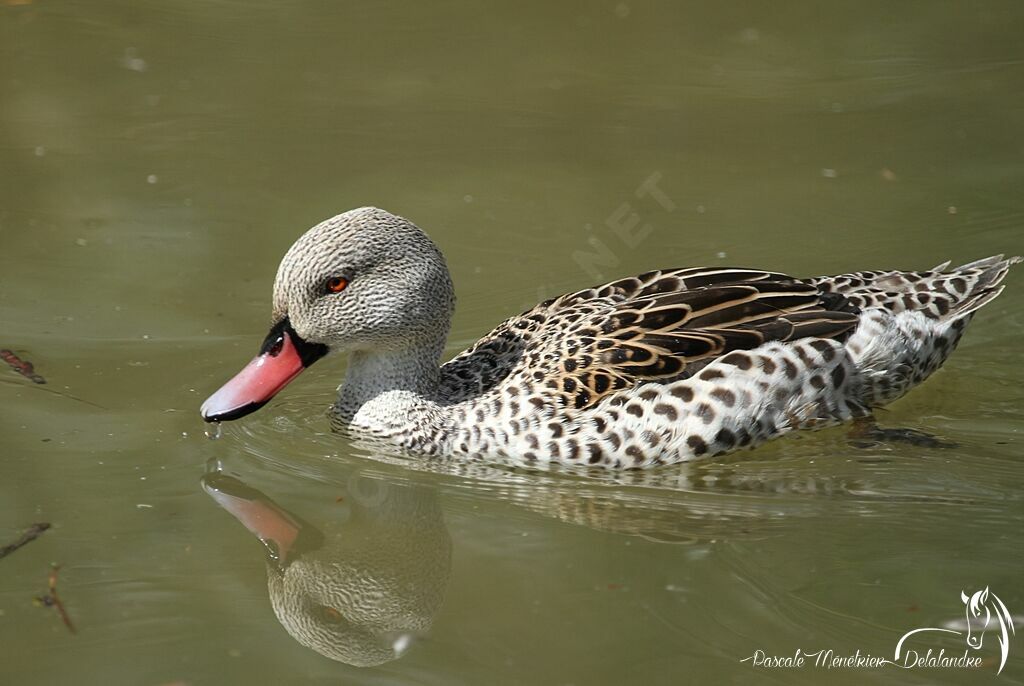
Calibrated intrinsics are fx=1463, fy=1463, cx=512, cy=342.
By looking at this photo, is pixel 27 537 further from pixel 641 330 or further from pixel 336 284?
pixel 641 330

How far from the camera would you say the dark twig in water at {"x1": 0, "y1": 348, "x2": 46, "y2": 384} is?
814 centimetres

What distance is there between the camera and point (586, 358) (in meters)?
7.53

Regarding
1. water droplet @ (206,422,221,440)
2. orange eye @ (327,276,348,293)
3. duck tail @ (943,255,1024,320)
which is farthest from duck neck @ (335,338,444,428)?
duck tail @ (943,255,1024,320)

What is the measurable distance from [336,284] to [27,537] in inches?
77.4

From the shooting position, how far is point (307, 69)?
12141mm

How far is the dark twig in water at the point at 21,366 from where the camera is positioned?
814cm

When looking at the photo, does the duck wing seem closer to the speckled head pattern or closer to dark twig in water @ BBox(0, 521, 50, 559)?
Answer: the speckled head pattern

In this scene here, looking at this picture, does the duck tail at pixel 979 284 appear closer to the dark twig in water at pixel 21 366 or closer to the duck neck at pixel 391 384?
the duck neck at pixel 391 384

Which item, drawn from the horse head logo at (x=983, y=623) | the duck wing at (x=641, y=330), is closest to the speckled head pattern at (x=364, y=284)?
the duck wing at (x=641, y=330)

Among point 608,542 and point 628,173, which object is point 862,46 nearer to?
point 628,173

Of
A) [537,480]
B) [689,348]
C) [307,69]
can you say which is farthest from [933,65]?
[537,480]

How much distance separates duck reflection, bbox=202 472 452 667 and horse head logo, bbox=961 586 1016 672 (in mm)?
2226

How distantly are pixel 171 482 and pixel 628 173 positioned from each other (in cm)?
472

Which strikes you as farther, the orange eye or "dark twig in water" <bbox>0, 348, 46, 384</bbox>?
"dark twig in water" <bbox>0, 348, 46, 384</bbox>
